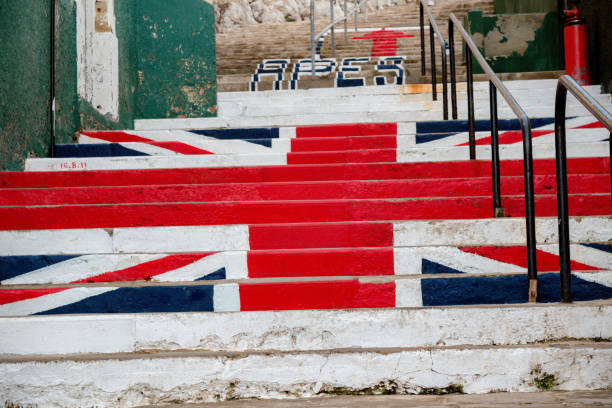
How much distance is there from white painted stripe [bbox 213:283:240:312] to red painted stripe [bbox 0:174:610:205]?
3.19 feet

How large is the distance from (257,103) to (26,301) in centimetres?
350

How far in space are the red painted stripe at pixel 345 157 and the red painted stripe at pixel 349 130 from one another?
19.7 inches

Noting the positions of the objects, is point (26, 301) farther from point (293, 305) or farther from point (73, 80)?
point (73, 80)

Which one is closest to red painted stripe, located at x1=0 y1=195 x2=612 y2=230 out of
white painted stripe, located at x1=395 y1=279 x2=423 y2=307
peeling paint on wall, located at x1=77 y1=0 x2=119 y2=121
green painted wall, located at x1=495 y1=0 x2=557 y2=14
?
white painted stripe, located at x1=395 y1=279 x2=423 y2=307

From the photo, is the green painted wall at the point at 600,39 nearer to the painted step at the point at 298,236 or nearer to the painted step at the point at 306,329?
the painted step at the point at 298,236

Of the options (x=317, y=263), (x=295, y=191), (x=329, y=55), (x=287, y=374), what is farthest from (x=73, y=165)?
(x=329, y=55)

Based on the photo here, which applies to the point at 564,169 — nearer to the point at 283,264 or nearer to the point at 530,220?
the point at 530,220

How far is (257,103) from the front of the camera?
17.9 feet

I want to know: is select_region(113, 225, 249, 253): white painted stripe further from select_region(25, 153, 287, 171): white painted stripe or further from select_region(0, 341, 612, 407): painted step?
select_region(25, 153, 287, 171): white painted stripe

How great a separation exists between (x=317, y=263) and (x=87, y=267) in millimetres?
932

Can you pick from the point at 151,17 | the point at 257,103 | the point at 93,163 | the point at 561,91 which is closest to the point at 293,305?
the point at 561,91

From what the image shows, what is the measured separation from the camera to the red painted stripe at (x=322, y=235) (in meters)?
2.64

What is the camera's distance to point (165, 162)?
3.65m

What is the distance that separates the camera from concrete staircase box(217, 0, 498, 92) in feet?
20.7
